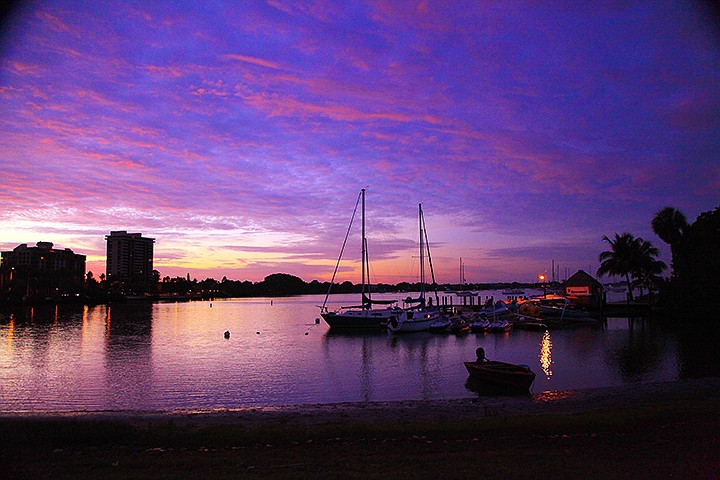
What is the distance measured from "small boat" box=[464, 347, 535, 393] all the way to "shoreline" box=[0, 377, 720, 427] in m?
2.15

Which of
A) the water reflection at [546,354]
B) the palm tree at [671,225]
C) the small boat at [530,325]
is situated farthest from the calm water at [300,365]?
the palm tree at [671,225]

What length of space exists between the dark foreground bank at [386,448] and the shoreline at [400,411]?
0.95 ft

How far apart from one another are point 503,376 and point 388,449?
17.0 m

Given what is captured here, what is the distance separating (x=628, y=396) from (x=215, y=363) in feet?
103

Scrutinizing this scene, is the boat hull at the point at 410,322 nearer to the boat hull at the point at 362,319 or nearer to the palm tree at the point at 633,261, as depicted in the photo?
the boat hull at the point at 362,319

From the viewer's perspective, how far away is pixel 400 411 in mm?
19922

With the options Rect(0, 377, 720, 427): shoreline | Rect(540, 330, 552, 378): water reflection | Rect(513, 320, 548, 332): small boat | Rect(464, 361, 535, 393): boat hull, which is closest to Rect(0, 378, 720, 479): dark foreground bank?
Rect(0, 377, 720, 427): shoreline

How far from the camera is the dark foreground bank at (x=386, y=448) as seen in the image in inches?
399

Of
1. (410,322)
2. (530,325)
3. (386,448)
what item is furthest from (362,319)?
(386,448)

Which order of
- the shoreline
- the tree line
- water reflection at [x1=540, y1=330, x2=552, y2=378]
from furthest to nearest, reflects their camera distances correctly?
the tree line < water reflection at [x1=540, y1=330, x2=552, y2=378] < the shoreline

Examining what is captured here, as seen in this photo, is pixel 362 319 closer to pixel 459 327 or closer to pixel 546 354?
pixel 459 327

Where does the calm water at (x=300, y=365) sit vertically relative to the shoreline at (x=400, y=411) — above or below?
below

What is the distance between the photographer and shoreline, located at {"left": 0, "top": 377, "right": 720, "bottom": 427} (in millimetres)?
17969

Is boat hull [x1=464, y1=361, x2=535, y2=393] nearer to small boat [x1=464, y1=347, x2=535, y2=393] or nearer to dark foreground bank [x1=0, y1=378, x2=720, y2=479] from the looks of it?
small boat [x1=464, y1=347, x2=535, y2=393]
